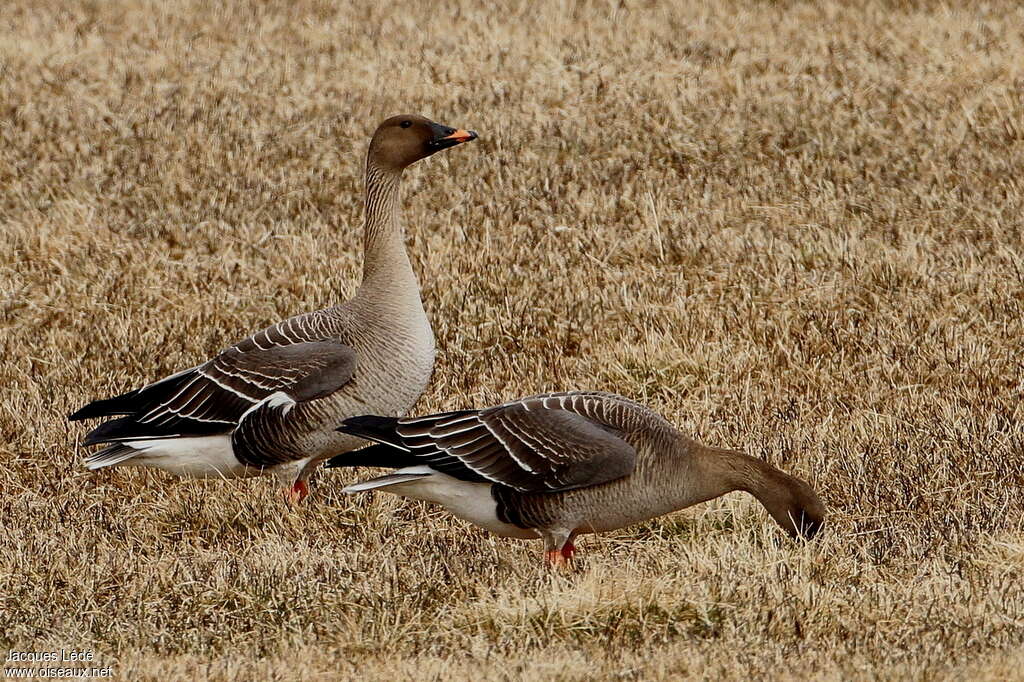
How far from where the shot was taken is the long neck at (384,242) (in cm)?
755

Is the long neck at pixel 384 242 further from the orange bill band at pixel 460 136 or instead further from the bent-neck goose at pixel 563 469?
the bent-neck goose at pixel 563 469

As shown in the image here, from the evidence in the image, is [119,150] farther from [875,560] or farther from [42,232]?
[875,560]

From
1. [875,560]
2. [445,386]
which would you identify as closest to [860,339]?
[445,386]

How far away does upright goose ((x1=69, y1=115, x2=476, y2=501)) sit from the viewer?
725 cm

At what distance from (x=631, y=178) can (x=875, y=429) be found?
531cm

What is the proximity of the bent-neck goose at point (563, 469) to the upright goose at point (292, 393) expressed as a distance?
25.7 inches

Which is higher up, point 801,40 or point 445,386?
point 801,40

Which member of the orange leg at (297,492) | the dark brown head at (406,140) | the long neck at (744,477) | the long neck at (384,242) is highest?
the dark brown head at (406,140)

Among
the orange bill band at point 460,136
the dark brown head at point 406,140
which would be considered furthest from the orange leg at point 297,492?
the orange bill band at point 460,136

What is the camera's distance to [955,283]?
1047 cm

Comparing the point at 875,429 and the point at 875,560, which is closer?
the point at 875,560

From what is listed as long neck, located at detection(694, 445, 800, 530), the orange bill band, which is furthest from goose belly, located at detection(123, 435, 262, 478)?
long neck, located at detection(694, 445, 800, 530)

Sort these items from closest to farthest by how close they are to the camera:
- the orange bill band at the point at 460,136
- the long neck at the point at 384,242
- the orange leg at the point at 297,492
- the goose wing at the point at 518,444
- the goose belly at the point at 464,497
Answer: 1. the goose wing at the point at 518,444
2. the goose belly at the point at 464,497
3. the orange leg at the point at 297,492
4. the long neck at the point at 384,242
5. the orange bill band at the point at 460,136

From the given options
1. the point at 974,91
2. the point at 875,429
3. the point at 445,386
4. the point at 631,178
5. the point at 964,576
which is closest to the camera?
the point at 964,576
